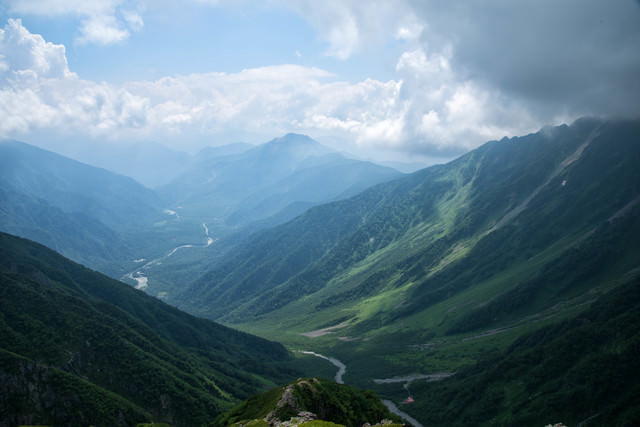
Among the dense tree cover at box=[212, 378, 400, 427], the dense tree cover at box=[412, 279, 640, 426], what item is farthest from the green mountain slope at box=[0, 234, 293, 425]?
the dense tree cover at box=[412, 279, 640, 426]

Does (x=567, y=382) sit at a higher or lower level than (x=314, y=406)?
lower

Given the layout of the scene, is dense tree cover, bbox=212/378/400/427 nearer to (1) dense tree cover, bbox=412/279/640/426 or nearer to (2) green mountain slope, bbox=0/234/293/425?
(2) green mountain slope, bbox=0/234/293/425

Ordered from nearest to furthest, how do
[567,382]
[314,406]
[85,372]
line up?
[314,406] < [85,372] < [567,382]

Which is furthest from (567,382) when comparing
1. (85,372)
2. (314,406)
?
(85,372)

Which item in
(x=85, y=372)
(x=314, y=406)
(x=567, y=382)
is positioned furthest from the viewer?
(x=567, y=382)

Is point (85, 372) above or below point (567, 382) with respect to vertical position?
above

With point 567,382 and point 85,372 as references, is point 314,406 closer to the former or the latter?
point 85,372

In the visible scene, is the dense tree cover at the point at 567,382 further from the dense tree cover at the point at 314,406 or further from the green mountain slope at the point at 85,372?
the green mountain slope at the point at 85,372

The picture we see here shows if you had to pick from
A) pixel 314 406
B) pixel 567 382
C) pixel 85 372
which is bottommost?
pixel 567 382

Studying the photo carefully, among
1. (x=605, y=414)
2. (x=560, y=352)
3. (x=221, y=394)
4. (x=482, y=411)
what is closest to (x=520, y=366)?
(x=560, y=352)

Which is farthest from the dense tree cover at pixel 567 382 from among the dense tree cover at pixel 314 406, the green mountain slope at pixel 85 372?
the green mountain slope at pixel 85 372

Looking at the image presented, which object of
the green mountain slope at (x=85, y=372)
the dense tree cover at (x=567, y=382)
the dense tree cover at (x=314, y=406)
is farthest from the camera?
the dense tree cover at (x=567, y=382)

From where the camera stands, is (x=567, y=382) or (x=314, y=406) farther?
(x=567, y=382)
